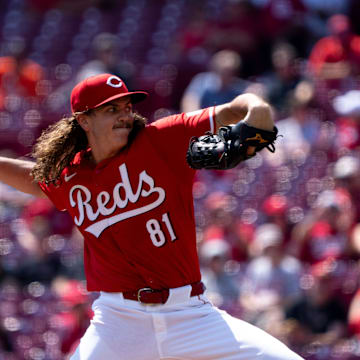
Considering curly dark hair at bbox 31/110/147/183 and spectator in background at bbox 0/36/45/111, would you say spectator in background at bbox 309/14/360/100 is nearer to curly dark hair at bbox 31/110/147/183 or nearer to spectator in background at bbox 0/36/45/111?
spectator in background at bbox 0/36/45/111

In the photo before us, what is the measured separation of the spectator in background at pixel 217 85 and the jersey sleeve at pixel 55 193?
3.47m

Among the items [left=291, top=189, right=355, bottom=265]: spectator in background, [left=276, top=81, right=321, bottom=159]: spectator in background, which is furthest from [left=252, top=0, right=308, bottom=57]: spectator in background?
[left=291, top=189, right=355, bottom=265]: spectator in background

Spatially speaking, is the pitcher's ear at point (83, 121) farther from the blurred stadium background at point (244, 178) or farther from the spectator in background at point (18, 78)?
the spectator in background at point (18, 78)

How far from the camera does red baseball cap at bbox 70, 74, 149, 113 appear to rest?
3.59 m

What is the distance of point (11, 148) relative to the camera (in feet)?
25.2

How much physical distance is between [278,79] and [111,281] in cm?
408

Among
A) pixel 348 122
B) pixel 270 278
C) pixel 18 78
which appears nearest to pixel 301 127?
pixel 348 122

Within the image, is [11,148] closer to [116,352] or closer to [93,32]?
[93,32]

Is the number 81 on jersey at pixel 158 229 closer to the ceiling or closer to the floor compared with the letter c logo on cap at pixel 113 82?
closer to the floor

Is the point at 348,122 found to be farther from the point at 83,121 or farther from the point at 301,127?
the point at 83,121

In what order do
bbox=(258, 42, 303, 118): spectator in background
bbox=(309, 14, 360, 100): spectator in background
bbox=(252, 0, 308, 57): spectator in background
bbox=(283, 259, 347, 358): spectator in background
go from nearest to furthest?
bbox=(283, 259, 347, 358): spectator in background → bbox=(309, 14, 360, 100): spectator in background → bbox=(258, 42, 303, 118): spectator in background → bbox=(252, 0, 308, 57): spectator in background

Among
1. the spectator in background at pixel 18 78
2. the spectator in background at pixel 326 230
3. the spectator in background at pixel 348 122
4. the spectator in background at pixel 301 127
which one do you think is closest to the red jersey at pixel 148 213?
the spectator in background at pixel 326 230

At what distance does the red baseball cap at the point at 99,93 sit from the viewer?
3592 mm

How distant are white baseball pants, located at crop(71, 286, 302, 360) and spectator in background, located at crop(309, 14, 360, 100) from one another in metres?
3.62
